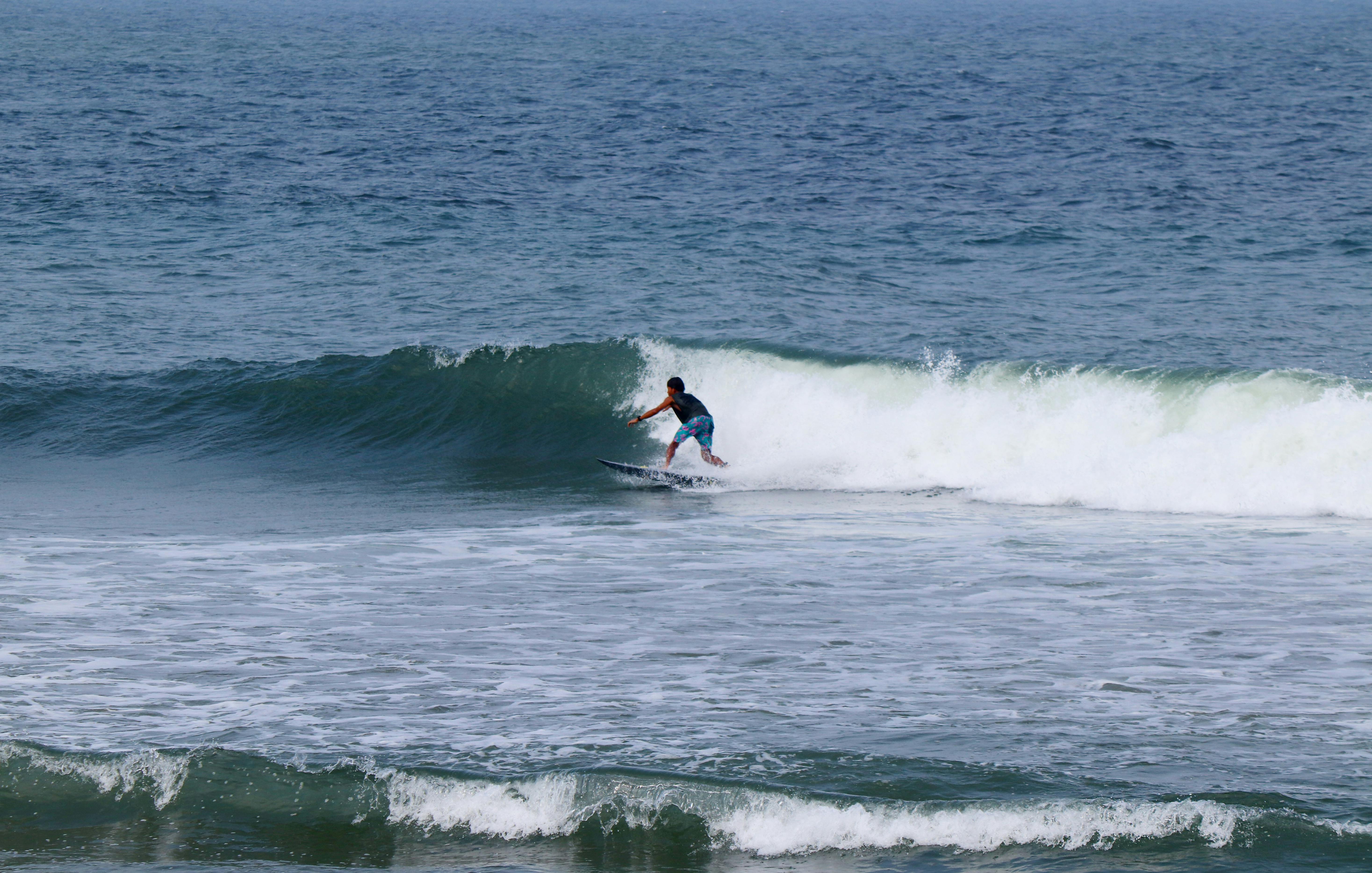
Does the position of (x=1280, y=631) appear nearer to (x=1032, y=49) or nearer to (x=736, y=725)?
(x=736, y=725)

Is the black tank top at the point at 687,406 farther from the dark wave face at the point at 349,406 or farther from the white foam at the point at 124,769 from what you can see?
the white foam at the point at 124,769

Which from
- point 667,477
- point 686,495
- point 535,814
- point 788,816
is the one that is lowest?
point 535,814

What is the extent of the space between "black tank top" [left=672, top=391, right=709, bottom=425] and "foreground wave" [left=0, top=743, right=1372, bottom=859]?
1076 cm

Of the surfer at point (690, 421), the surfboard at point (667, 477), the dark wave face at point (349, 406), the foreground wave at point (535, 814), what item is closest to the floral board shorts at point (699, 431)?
the surfer at point (690, 421)

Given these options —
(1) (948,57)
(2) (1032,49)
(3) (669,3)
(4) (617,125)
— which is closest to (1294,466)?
(4) (617,125)

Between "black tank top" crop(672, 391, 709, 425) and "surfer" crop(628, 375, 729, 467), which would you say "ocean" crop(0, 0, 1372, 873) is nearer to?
"surfer" crop(628, 375, 729, 467)

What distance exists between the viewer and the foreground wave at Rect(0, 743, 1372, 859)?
6355 millimetres

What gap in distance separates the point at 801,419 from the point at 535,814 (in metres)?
13.3

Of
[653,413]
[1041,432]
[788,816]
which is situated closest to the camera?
[788,816]

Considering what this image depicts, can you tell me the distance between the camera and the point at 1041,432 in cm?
1794

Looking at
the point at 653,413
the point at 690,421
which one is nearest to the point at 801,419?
the point at 690,421

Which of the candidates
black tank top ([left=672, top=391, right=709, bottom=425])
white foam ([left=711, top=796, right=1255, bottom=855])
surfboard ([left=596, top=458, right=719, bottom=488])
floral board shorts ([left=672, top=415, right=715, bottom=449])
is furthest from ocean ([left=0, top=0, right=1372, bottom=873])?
black tank top ([left=672, top=391, right=709, bottom=425])

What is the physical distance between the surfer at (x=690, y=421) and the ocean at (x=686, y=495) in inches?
15.5

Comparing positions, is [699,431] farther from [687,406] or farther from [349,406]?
[349,406]
